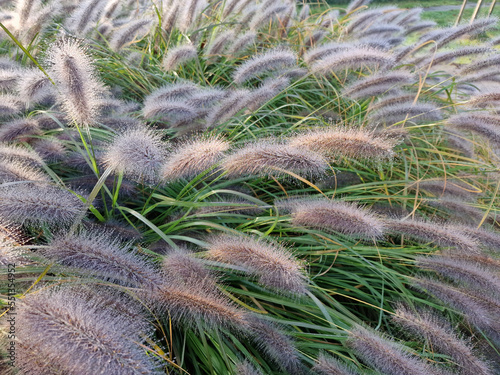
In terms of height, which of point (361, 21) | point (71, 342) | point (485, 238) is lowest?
point (71, 342)

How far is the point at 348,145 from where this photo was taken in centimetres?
152

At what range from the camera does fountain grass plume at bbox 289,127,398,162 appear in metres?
1.47

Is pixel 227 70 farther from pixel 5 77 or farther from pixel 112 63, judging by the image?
pixel 5 77

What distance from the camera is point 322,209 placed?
58.3 inches

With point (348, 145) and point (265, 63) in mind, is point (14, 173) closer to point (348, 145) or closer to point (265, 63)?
point (348, 145)

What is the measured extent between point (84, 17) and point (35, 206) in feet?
6.20

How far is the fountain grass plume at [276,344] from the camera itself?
1.24m

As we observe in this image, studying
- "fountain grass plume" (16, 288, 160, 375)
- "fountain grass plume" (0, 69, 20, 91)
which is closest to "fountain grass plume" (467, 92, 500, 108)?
"fountain grass plume" (16, 288, 160, 375)

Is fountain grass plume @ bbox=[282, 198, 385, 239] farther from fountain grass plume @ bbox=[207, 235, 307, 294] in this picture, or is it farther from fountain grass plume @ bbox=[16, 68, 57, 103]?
fountain grass plume @ bbox=[16, 68, 57, 103]

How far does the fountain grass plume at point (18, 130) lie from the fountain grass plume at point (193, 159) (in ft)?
2.54

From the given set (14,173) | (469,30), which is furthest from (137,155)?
(469,30)

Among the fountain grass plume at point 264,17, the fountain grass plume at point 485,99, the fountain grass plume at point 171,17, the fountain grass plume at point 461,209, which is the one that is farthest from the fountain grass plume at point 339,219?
the fountain grass plume at point 171,17

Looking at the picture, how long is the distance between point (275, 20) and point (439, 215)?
246cm

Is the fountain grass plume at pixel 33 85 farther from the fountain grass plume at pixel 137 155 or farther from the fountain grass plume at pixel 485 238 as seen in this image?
the fountain grass plume at pixel 485 238
